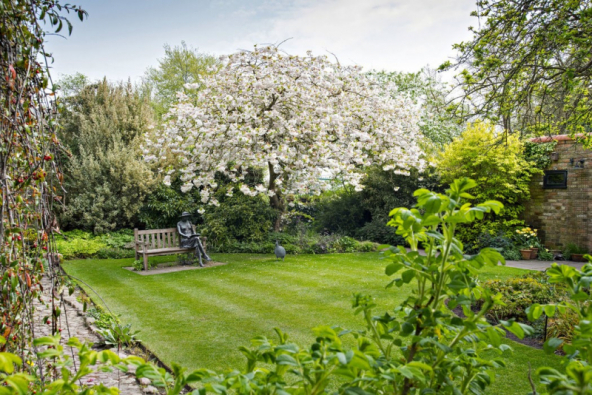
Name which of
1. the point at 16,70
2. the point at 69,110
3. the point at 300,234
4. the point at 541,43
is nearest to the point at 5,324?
the point at 16,70

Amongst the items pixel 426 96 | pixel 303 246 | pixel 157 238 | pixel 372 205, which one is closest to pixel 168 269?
pixel 157 238

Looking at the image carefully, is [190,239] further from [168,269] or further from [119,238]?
[119,238]

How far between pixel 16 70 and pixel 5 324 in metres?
1.33

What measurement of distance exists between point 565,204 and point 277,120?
312 inches

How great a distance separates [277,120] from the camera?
9039mm

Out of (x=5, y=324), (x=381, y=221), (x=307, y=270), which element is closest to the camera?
(x=5, y=324)

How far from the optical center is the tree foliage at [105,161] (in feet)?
42.3

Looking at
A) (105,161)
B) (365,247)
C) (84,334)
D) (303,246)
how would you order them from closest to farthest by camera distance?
(84,334)
(303,246)
(365,247)
(105,161)

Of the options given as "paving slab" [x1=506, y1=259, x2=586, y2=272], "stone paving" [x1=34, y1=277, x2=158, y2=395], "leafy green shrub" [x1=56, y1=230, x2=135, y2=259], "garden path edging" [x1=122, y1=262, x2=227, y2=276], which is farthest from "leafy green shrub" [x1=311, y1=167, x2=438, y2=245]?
"stone paving" [x1=34, y1=277, x2=158, y2=395]

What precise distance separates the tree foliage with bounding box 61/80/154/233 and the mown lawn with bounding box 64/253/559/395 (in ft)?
10.6

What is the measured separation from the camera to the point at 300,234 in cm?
1217

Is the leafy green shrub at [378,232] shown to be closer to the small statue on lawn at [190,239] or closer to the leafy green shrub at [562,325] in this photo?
the small statue on lawn at [190,239]

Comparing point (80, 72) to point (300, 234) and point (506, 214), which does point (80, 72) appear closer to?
point (300, 234)

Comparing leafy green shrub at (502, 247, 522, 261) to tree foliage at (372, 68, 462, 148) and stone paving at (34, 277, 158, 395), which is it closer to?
tree foliage at (372, 68, 462, 148)
